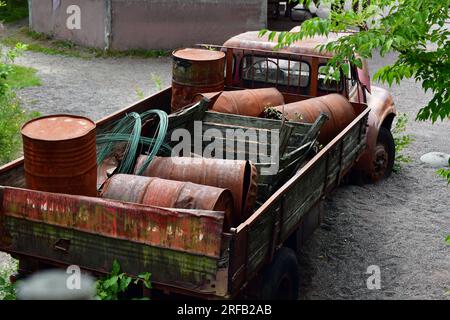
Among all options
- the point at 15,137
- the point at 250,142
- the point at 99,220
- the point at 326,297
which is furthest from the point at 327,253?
the point at 15,137

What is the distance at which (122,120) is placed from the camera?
6234 millimetres

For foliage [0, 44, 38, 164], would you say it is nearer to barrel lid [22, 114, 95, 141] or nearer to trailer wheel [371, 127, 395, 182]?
barrel lid [22, 114, 95, 141]

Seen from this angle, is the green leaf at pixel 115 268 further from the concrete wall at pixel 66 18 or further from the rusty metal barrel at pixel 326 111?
the concrete wall at pixel 66 18

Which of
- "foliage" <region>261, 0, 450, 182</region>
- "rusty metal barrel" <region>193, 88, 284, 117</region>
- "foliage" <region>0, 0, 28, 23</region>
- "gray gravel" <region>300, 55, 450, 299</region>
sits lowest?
"gray gravel" <region>300, 55, 450, 299</region>

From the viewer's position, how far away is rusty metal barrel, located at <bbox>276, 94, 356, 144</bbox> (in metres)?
6.87

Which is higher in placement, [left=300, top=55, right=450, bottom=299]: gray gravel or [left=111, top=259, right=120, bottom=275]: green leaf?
[left=111, top=259, right=120, bottom=275]: green leaf

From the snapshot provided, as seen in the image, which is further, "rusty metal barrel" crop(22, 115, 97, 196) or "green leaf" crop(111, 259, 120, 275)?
"rusty metal barrel" crop(22, 115, 97, 196)

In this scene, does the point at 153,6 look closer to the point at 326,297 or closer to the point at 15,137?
the point at 15,137

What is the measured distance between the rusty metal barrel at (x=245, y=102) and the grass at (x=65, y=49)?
28.4ft

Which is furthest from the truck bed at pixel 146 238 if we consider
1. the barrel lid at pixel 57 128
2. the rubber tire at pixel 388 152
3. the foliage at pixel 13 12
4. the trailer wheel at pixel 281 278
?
the foliage at pixel 13 12

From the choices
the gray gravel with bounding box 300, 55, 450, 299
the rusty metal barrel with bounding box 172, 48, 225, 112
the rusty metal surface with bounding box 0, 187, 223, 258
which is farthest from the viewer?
the rusty metal barrel with bounding box 172, 48, 225, 112

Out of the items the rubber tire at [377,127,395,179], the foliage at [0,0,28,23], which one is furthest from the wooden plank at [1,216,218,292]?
the foliage at [0,0,28,23]

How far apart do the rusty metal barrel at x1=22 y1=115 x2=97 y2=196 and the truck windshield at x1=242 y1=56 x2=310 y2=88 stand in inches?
133

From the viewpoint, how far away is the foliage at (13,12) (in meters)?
18.2
